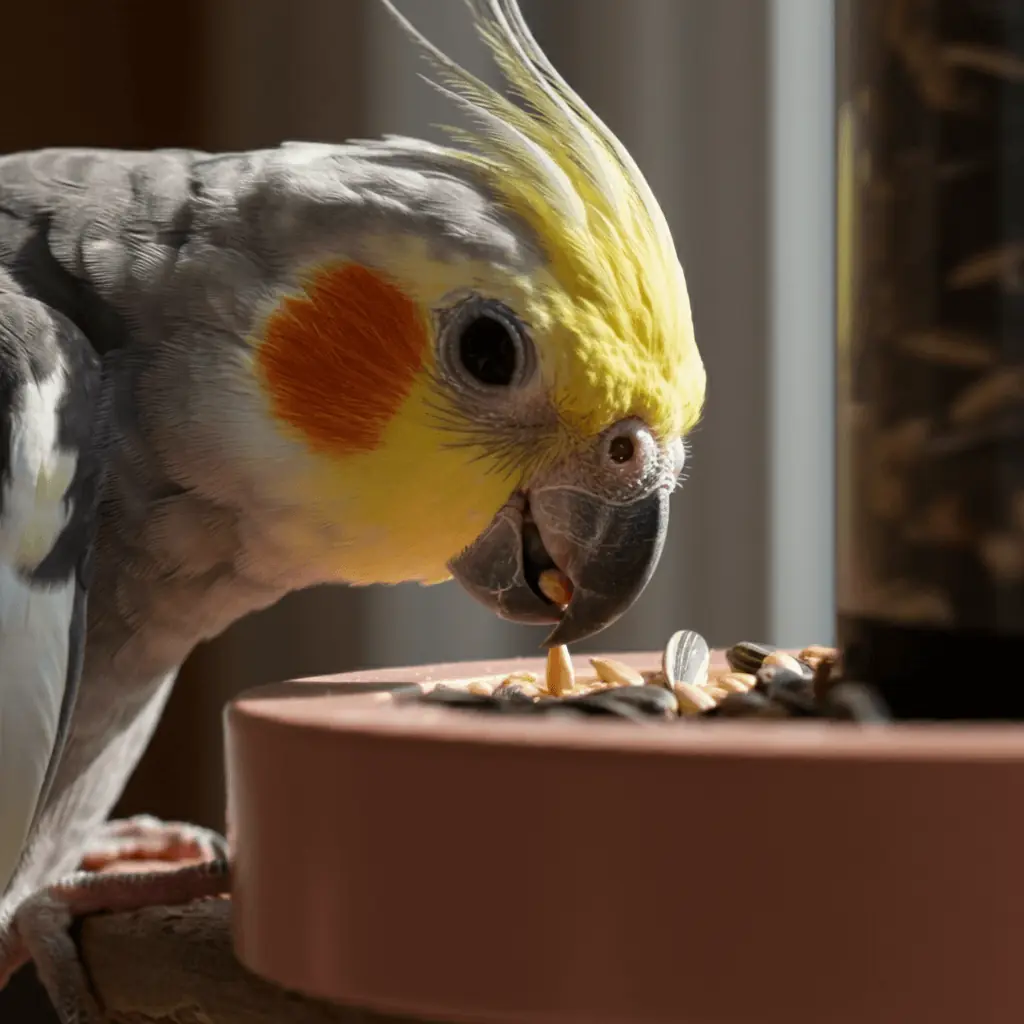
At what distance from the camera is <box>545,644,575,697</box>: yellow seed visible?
88 centimetres

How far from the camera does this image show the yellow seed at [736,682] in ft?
2.64

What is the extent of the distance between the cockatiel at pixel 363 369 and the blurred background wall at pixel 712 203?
482 millimetres

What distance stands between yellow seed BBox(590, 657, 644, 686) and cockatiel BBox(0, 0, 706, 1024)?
23 cm

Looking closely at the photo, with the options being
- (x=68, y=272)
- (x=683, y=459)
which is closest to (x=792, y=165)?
(x=683, y=459)

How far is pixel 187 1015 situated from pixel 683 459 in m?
0.62

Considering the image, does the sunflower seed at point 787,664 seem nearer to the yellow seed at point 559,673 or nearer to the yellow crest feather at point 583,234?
the yellow seed at point 559,673

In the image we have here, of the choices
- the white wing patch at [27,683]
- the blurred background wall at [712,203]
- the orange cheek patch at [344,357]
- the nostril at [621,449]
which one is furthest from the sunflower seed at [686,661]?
the blurred background wall at [712,203]

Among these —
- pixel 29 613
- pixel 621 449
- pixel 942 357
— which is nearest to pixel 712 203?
pixel 621 449

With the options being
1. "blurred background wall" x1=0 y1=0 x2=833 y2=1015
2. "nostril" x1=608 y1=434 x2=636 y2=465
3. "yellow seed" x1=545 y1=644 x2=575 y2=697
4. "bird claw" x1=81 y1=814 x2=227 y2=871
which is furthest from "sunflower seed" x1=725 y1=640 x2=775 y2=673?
"blurred background wall" x1=0 y1=0 x2=833 y2=1015

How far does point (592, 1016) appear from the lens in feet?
1.69

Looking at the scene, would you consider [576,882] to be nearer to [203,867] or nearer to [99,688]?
[203,867]

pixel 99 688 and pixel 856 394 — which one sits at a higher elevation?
pixel 856 394

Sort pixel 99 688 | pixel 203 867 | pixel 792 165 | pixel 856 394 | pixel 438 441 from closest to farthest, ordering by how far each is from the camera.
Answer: pixel 856 394
pixel 203 867
pixel 438 441
pixel 99 688
pixel 792 165

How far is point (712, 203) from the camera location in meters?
1.86
